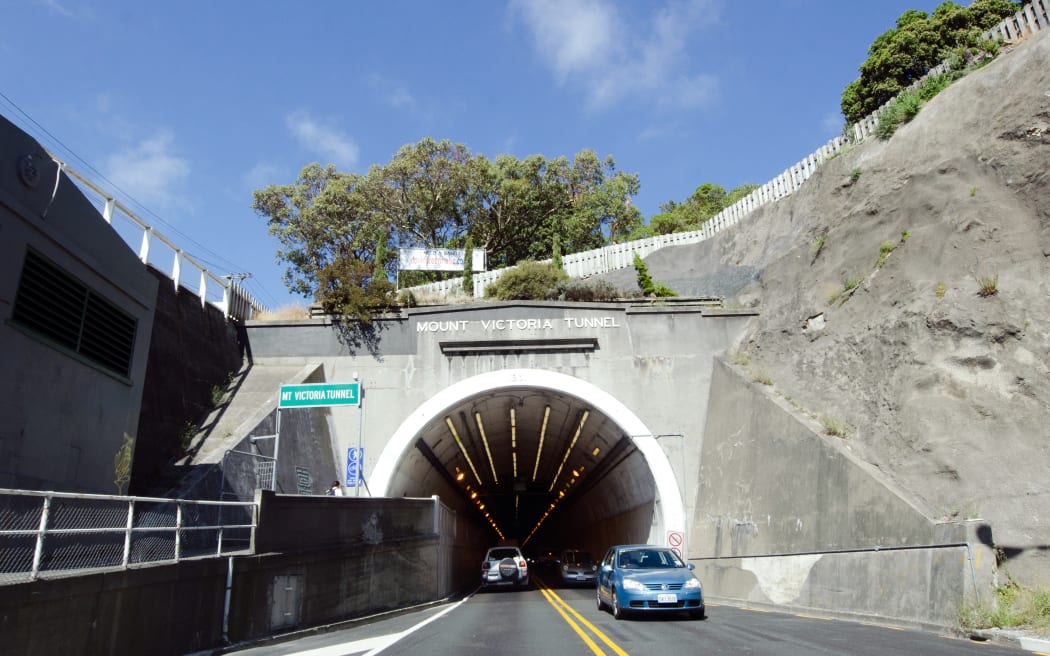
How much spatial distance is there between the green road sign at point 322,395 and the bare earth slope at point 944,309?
13408 millimetres

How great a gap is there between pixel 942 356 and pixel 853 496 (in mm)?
4279

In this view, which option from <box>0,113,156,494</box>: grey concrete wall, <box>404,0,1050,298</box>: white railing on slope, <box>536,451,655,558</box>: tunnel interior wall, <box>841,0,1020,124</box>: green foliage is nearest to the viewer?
<box>0,113,156,494</box>: grey concrete wall

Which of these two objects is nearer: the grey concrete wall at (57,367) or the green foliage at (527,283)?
the grey concrete wall at (57,367)

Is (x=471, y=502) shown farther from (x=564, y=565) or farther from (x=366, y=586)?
(x=366, y=586)

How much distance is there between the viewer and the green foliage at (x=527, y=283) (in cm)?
3450

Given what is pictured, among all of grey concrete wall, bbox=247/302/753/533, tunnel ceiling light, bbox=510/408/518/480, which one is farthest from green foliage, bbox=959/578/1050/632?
tunnel ceiling light, bbox=510/408/518/480

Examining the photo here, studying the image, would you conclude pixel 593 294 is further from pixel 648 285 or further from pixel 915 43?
pixel 915 43

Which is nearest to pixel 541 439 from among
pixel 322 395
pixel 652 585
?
pixel 322 395

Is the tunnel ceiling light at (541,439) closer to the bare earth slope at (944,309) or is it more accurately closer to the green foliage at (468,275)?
the green foliage at (468,275)

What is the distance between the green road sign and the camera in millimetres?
20109

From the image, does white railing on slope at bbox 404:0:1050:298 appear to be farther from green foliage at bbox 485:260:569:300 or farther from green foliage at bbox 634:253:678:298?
green foliage at bbox 634:253:678:298

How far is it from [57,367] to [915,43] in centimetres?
4245

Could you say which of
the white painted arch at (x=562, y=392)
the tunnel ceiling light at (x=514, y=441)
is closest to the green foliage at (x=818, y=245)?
the white painted arch at (x=562, y=392)

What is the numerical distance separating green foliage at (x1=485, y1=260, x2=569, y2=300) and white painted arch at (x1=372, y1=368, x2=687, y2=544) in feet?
26.2
